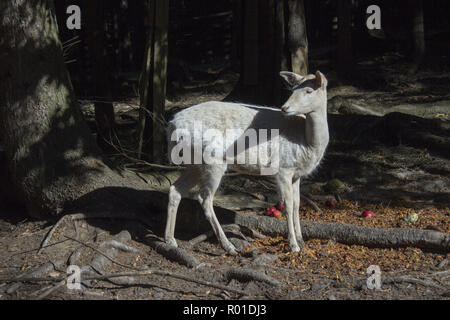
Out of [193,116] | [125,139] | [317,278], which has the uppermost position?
[193,116]

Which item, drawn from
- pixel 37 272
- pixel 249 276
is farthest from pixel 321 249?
pixel 37 272

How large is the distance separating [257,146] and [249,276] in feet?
5.13

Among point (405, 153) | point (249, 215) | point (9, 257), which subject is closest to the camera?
point (9, 257)

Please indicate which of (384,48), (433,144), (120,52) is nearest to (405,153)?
(433,144)

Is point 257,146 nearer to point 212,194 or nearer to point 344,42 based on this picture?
point 212,194

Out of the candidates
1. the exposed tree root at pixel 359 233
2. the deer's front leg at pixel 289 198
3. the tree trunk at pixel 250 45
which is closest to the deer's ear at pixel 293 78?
the deer's front leg at pixel 289 198

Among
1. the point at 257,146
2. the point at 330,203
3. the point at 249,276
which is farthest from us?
the point at 330,203

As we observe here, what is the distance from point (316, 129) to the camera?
6168 millimetres

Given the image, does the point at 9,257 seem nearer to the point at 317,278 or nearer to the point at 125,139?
the point at 317,278

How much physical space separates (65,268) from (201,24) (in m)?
17.9

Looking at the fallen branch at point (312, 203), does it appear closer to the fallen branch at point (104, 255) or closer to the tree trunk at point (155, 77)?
the tree trunk at point (155, 77)

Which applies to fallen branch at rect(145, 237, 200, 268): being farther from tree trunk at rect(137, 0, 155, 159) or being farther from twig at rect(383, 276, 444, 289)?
tree trunk at rect(137, 0, 155, 159)

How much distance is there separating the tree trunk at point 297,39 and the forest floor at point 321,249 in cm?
132

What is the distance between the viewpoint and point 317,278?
5.38 metres
